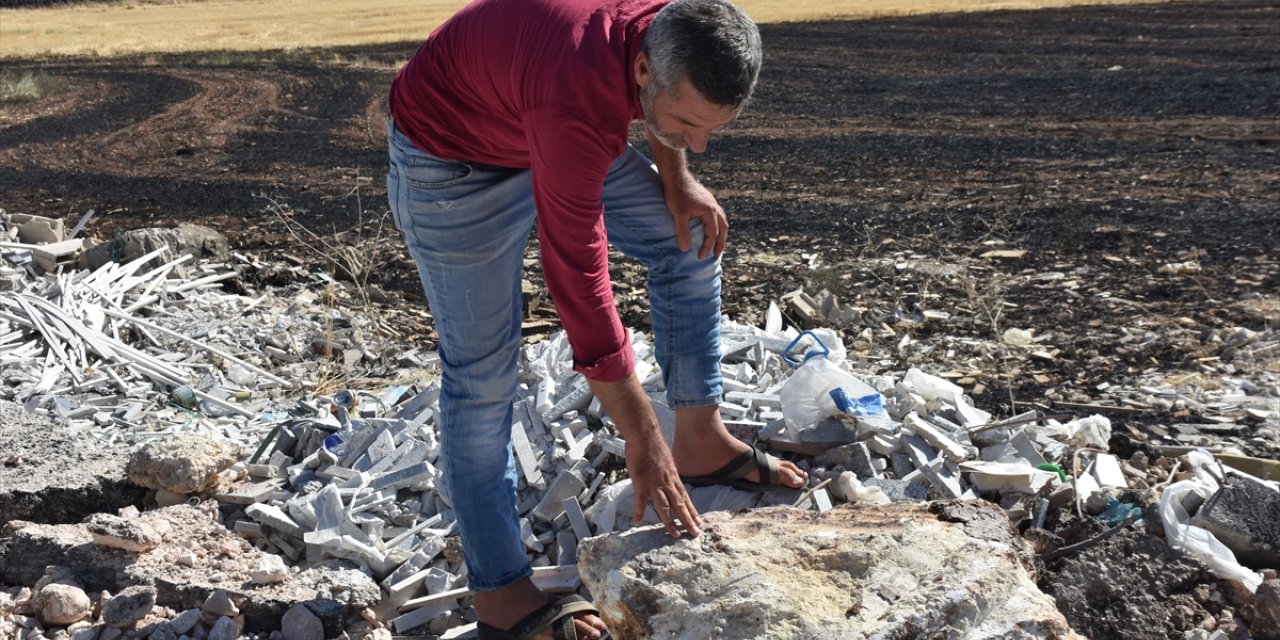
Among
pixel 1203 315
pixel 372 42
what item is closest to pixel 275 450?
pixel 1203 315

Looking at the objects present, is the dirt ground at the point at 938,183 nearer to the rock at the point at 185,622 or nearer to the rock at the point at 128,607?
the rock at the point at 185,622

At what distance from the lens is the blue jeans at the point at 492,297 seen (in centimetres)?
279

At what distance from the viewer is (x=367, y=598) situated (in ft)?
11.0

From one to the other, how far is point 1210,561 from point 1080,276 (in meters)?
3.53

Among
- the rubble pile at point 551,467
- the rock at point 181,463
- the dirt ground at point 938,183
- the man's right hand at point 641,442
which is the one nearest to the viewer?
the man's right hand at point 641,442

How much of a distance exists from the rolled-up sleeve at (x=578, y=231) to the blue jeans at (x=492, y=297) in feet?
1.27

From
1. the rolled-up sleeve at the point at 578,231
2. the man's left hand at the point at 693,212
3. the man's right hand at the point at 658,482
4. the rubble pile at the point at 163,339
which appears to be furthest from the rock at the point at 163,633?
the man's left hand at the point at 693,212

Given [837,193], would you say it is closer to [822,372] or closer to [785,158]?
[785,158]

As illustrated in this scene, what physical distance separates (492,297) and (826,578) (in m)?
1.09

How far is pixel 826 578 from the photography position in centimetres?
278

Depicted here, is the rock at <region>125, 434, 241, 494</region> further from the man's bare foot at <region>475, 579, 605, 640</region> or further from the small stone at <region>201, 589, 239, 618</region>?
the man's bare foot at <region>475, 579, 605, 640</region>

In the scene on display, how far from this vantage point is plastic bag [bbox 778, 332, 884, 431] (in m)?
3.81

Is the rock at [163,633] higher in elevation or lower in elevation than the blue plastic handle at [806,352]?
lower

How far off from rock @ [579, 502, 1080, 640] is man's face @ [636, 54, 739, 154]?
1052mm
